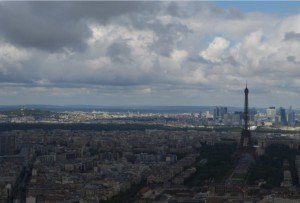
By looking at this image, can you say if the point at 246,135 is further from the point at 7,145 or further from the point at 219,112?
the point at 219,112

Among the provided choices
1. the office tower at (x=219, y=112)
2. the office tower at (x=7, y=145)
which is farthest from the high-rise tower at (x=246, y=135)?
the office tower at (x=219, y=112)

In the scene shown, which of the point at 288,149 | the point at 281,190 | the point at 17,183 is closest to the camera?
the point at 281,190

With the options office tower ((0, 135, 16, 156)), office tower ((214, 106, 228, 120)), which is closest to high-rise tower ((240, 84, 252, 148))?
office tower ((0, 135, 16, 156))

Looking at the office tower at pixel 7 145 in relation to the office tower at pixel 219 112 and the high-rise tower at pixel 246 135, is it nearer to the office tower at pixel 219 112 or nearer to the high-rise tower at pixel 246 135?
the high-rise tower at pixel 246 135

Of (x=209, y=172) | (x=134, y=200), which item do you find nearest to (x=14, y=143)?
(x=209, y=172)

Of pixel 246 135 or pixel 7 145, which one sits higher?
pixel 246 135

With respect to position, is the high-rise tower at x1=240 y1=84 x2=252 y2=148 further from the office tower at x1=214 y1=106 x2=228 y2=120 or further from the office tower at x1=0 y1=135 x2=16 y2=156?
the office tower at x1=214 y1=106 x2=228 y2=120

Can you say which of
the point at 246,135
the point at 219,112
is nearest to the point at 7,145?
the point at 246,135

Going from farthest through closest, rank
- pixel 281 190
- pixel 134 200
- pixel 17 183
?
pixel 17 183, pixel 281 190, pixel 134 200

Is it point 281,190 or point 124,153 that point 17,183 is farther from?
point 124,153
